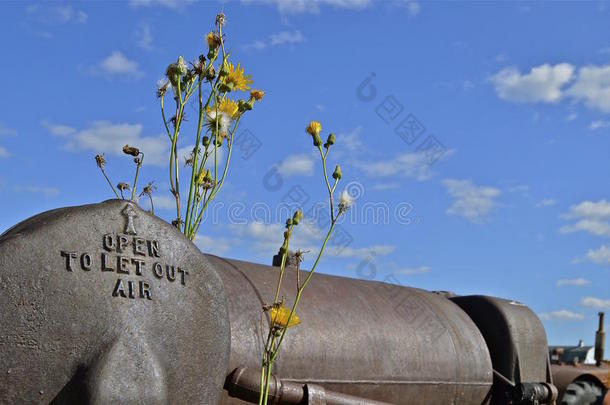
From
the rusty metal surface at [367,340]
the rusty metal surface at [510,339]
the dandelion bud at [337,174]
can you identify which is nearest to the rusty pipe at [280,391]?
the rusty metal surface at [367,340]

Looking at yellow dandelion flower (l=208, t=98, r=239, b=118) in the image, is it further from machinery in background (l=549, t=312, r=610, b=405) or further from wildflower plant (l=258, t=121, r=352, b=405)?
machinery in background (l=549, t=312, r=610, b=405)

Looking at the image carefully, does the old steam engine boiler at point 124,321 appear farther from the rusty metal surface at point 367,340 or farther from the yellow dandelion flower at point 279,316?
the yellow dandelion flower at point 279,316

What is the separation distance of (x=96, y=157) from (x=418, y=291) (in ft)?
9.62

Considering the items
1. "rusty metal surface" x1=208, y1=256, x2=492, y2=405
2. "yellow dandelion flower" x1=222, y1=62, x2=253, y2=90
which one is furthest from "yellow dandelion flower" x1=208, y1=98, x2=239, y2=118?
"rusty metal surface" x1=208, y1=256, x2=492, y2=405

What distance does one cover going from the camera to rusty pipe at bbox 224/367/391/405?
363 centimetres

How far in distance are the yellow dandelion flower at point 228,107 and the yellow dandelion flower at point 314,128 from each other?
0.31 m

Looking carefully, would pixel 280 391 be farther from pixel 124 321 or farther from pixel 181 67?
pixel 181 67

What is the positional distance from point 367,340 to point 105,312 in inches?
82.7

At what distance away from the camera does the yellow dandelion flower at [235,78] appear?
3.34m

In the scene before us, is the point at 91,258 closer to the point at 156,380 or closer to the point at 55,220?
the point at 55,220

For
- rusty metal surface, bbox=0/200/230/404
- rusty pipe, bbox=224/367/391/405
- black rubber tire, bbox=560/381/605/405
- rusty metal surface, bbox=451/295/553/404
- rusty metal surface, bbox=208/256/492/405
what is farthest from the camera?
black rubber tire, bbox=560/381/605/405

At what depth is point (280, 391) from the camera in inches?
147

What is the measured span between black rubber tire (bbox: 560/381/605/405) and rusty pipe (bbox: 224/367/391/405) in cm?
423

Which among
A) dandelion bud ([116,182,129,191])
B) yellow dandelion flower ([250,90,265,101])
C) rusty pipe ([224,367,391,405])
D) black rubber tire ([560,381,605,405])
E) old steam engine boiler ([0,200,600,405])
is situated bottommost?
black rubber tire ([560,381,605,405])
